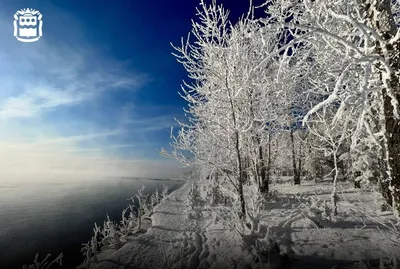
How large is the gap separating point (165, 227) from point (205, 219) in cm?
146

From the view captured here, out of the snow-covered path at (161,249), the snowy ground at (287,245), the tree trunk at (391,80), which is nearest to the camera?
the tree trunk at (391,80)

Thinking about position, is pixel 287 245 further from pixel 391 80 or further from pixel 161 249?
pixel 391 80

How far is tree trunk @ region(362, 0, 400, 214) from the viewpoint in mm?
3119

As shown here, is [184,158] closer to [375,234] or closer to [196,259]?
[196,259]

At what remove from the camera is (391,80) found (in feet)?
10.3

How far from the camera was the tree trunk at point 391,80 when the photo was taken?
3.12m

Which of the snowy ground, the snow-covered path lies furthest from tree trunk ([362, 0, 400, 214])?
the snow-covered path

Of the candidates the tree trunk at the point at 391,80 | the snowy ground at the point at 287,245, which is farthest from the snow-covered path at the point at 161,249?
the tree trunk at the point at 391,80

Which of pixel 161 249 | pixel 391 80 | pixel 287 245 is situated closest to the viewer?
pixel 391 80

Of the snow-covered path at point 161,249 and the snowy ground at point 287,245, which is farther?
the snow-covered path at point 161,249

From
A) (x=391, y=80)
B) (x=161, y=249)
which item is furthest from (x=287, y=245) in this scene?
(x=391, y=80)

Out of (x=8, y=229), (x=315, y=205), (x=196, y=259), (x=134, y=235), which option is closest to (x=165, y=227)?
(x=134, y=235)

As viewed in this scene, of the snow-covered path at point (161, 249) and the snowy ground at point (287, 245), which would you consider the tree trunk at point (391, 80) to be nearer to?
the snowy ground at point (287, 245)

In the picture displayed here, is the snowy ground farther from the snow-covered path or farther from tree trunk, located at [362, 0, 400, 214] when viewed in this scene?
tree trunk, located at [362, 0, 400, 214]
